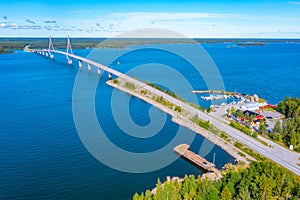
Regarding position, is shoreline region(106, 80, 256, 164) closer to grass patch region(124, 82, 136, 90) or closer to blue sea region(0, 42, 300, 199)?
blue sea region(0, 42, 300, 199)

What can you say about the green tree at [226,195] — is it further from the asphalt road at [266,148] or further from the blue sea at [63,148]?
the asphalt road at [266,148]

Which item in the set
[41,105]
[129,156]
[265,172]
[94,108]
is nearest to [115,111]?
[94,108]

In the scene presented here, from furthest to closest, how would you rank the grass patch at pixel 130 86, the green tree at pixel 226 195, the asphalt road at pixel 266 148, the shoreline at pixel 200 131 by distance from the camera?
the grass patch at pixel 130 86 → the shoreline at pixel 200 131 → the asphalt road at pixel 266 148 → the green tree at pixel 226 195

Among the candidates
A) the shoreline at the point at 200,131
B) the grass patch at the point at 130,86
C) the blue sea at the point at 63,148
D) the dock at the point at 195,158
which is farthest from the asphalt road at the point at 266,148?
the grass patch at the point at 130,86

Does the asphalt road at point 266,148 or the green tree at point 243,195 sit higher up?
the asphalt road at point 266,148

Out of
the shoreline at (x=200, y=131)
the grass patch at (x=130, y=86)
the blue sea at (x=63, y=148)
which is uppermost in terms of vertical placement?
the grass patch at (x=130, y=86)

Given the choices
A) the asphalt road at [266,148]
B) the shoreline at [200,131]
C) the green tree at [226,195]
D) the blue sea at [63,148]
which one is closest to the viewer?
the green tree at [226,195]

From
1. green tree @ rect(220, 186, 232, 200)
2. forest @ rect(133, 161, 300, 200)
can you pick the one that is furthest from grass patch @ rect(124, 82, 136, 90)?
green tree @ rect(220, 186, 232, 200)

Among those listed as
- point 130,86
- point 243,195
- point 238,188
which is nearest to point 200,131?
point 238,188
